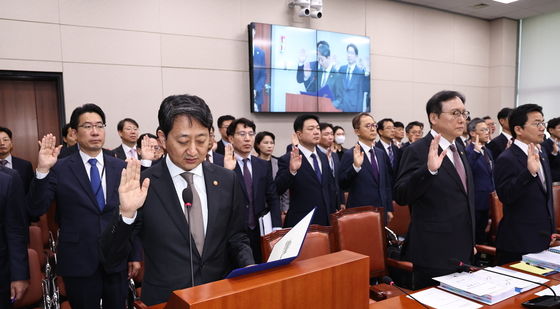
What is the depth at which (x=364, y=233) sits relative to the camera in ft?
8.05

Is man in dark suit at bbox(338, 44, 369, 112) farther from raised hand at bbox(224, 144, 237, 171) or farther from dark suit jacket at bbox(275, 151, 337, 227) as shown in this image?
raised hand at bbox(224, 144, 237, 171)

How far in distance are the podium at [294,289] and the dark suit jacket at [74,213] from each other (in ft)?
5.03

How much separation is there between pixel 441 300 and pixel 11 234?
214cm

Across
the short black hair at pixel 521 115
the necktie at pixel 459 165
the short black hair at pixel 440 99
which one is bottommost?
the necktie at pixel 459 165

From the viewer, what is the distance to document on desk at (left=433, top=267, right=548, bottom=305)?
1576mm

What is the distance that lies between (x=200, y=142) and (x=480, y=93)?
9.04 metres

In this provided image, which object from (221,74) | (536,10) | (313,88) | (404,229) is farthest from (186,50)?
(536,10)

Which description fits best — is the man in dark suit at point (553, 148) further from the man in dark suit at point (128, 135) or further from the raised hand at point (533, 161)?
the man in dark suit at point (128, 135)

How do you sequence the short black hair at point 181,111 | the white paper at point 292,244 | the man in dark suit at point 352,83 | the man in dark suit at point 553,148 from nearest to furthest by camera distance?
the white paper at point 292,244 → the short black hair at point 181,111 → the man in dark suit at point 553,148 → the man in dark suit at point 352,83

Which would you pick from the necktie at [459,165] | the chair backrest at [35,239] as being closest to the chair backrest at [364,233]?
the necktie at [459,165]

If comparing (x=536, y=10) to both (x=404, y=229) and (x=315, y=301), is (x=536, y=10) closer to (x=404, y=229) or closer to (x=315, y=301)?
(x=404, y=229)

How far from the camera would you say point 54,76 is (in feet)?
14.9

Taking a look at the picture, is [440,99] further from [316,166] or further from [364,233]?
[316,166]

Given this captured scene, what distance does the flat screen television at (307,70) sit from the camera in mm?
5746
